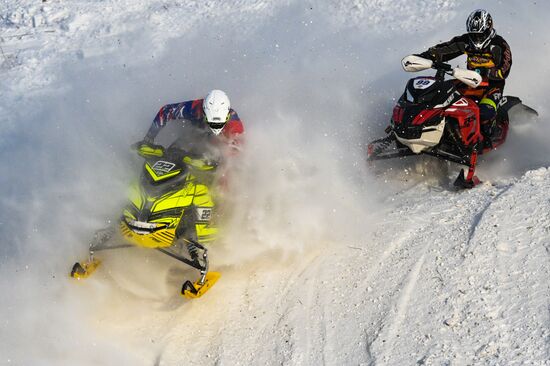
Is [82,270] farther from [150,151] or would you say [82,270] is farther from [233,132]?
[233,132]

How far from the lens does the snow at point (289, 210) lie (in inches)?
258

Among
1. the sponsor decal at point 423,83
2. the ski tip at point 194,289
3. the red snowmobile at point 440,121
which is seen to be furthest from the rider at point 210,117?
the sponsor decal at point 423,83

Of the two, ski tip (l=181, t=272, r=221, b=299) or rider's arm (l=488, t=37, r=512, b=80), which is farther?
rider's arm (l=488, t=37, r=512, b=80)

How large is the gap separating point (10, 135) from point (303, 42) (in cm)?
507

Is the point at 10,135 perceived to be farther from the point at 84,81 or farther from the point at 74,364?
the point at 74,364

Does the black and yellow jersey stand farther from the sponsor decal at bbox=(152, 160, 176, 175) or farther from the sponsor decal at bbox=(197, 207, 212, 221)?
the sponsor decal at bbox=(152, 160, 176, 175)

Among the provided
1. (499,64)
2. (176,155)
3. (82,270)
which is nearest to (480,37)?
(499,64)

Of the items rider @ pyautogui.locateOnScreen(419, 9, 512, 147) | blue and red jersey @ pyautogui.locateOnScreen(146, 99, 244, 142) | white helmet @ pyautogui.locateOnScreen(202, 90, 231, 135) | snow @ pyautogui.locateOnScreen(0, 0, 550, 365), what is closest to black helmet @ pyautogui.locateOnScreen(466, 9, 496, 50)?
rider @ pyautogui.locateOnScreen(419, 9, 512, 147)

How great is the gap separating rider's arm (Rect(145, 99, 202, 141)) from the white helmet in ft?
2.25

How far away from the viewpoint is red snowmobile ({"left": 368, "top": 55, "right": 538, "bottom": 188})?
8578 millimetres

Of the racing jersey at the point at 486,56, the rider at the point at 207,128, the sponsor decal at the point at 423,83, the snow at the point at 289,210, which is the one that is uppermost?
the rider at the point at 207,128

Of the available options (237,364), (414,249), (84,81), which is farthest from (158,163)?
(84,81)

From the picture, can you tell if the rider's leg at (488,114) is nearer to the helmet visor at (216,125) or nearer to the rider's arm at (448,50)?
the rider's arm at (448,50)

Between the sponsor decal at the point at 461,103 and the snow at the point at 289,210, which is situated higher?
the sponsor decal at the point at 461,103
